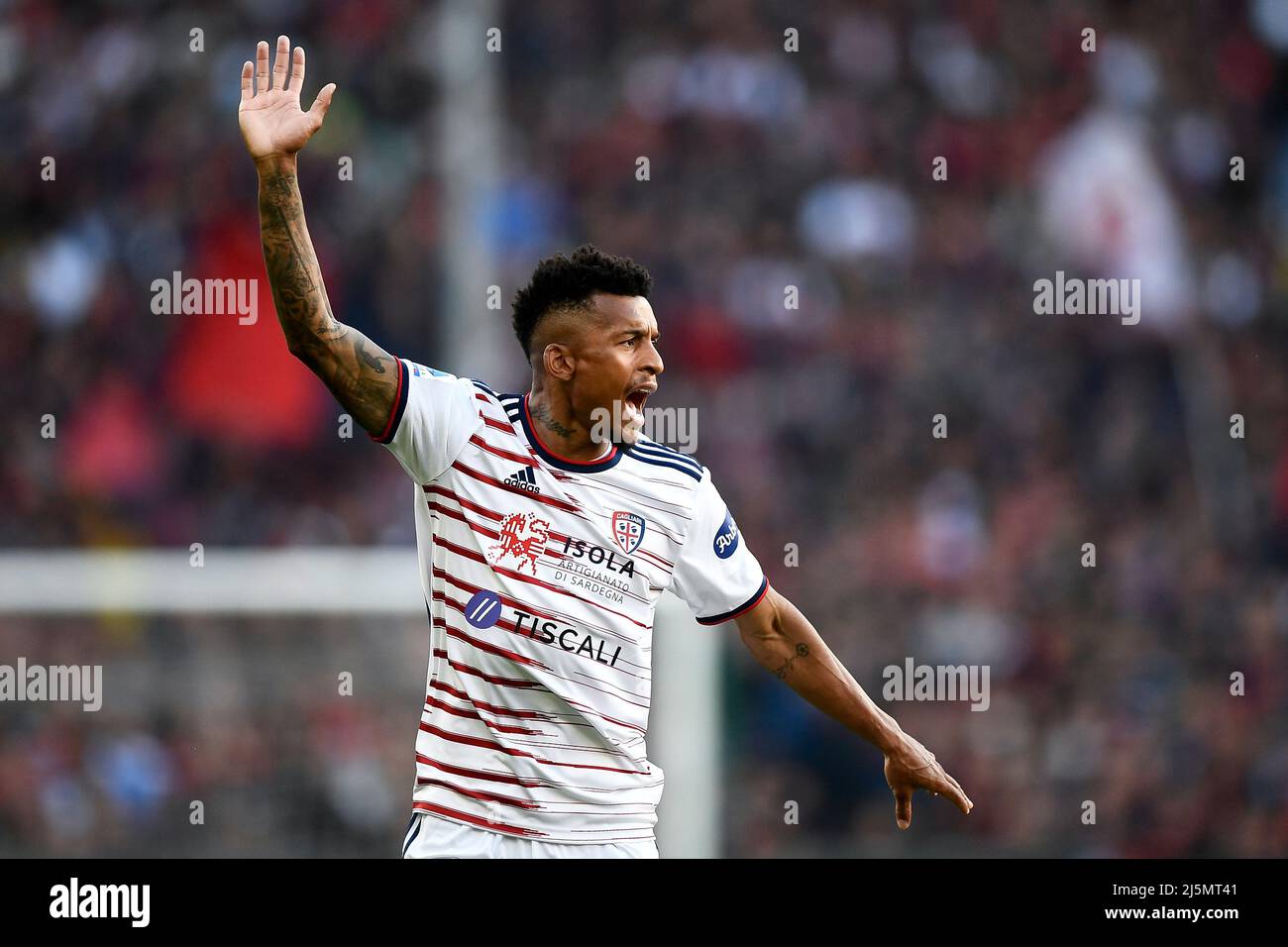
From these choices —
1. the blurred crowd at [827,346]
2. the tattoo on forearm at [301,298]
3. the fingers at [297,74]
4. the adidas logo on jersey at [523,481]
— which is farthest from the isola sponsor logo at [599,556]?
the blurred crowd at [827,346]

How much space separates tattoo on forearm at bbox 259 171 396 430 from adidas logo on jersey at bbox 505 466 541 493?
1.40 feet

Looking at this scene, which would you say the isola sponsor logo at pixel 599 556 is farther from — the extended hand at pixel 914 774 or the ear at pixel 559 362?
the extended hand at pixel 914 774

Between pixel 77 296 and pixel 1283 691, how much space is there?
7.38m

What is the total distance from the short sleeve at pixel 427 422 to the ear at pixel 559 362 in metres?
0.24

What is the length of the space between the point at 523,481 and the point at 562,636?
414 mm

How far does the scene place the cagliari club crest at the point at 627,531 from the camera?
4328 millimetres

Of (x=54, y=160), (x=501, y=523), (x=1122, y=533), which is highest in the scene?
(x=54, y=160)

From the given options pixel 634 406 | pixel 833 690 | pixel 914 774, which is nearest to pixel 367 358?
pixel 634 406

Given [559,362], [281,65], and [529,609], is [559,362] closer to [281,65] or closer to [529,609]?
[529,609]

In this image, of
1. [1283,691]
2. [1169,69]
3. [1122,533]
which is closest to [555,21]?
[1169,69]

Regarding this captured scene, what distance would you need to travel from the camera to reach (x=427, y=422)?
418 cm

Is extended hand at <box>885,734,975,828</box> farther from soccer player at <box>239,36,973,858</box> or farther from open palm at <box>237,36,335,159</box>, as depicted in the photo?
open palm at <box>237,36,335,159</box>

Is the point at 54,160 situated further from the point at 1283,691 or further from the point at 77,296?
the point at 1283,691
